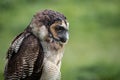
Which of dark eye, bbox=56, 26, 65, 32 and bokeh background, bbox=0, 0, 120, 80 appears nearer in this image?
dark eye, bbox=56, 26, 65, 32

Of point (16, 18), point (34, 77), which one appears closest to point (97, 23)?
point (16, 18)

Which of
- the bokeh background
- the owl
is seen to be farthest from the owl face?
the bokeh background

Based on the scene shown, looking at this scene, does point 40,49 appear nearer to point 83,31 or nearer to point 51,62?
point 51,62

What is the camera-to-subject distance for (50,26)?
6.86 metres

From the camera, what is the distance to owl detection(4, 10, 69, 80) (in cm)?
686

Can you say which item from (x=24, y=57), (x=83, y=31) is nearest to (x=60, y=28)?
(x=24, y=57)

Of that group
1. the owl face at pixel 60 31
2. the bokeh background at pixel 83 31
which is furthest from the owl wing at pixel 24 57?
the bokeh background at pixel 83 31

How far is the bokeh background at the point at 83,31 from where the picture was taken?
1295cm

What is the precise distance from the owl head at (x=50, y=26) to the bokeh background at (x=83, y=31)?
15.2 ft

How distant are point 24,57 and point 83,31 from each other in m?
8.52

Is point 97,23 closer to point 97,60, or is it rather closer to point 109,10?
point 109,10

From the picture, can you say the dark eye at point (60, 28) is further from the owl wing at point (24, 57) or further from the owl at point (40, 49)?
the owl wing at point (24, 57)

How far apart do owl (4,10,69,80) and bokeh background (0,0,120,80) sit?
178 inches

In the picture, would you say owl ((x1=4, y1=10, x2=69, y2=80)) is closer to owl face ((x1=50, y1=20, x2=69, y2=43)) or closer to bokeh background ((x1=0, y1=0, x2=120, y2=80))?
owl face ((x1=50, y1=20, x2=69, y2=43))
